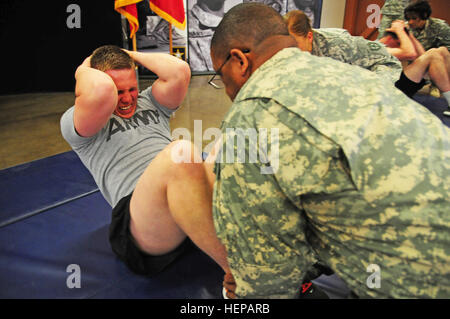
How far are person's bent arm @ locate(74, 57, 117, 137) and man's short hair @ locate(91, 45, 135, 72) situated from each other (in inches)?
4.4

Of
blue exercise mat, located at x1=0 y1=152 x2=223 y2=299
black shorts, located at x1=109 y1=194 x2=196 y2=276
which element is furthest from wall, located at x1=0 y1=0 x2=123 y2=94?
black shorts, located at x1=109 y1=194 x2=196 y2=276

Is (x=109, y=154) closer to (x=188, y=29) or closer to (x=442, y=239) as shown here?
(x=442, y=239)

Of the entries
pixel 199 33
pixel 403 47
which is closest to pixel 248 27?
pixel 403 47

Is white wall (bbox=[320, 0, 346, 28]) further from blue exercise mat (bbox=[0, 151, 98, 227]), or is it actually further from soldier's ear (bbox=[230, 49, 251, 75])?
soldier's ear (bbox=[230, 49, 251, 75])

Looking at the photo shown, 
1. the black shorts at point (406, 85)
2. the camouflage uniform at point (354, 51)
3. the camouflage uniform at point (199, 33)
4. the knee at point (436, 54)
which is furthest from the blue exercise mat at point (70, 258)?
the camouflage uniform at point (199, 33)

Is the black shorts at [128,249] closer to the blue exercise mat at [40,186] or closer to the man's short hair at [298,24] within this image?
the blue exercise mat at [40,186]

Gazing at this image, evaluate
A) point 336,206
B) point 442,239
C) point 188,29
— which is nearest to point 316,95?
point 336,206

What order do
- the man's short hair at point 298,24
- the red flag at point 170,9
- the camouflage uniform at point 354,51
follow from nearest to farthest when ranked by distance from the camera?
the man's short hair at point 298,24, the camouflage uniform at point 354,51, the red flag at point 170,9

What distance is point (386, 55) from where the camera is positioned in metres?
2.85

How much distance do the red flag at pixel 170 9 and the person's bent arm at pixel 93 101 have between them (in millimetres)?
2670

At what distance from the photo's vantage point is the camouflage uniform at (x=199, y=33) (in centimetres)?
652

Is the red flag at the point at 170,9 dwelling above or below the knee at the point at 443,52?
above

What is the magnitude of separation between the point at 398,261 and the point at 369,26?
7.96 meters

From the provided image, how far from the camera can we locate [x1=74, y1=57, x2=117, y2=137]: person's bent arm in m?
1.36
